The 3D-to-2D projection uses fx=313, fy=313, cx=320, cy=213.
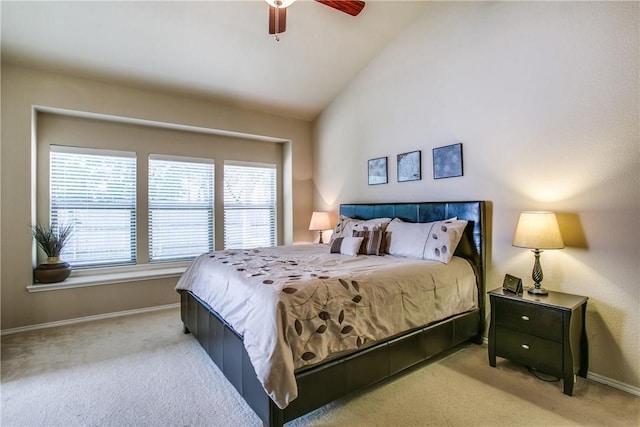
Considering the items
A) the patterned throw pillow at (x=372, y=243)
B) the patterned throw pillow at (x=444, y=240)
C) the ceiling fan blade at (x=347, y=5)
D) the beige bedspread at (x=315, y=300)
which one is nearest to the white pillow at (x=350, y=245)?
the patterned throw pillow at (x=372, y=243)

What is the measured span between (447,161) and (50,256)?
14.8ft

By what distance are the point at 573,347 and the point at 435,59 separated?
9.69 feet

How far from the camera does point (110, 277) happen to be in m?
3.78

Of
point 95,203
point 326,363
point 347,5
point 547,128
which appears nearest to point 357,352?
point 326,363

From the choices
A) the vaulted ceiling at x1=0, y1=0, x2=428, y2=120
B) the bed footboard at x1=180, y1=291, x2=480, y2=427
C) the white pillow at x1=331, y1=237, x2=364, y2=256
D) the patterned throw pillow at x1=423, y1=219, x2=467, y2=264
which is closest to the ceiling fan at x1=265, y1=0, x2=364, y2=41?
the vaulted ceiling at x1=0, y1=0, x2=428, y2=120

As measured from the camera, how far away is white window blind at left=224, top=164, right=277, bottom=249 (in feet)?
16.1

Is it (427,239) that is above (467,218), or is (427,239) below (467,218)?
below

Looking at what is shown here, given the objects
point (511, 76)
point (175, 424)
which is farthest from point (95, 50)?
point (511, 76)

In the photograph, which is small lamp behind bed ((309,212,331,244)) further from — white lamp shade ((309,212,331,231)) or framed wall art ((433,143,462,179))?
framed wall art ((433,143,462,179))

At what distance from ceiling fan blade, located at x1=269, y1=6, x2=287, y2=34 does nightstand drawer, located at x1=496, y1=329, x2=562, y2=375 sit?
291 cm

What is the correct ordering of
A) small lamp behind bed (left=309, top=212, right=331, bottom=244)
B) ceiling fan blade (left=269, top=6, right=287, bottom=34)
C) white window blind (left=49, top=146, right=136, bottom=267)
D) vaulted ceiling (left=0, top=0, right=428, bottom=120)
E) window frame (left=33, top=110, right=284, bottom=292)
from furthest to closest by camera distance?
small lamp behind bed (left=309, top=212, right=331, bottom=244) < white window blind (left=49, top=146, right=136, bottom=267) < window frame (left=33, top=110, right=284, bottom=292) < vaulted ceiling (left=0, top=0, right=428, bottom=120) < ceiling fan blade (left=269, top=6, right=287, bottom=34)

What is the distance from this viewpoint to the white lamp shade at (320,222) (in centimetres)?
475

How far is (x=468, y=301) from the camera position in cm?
280

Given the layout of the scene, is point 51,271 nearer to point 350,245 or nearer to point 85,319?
point 85,319
